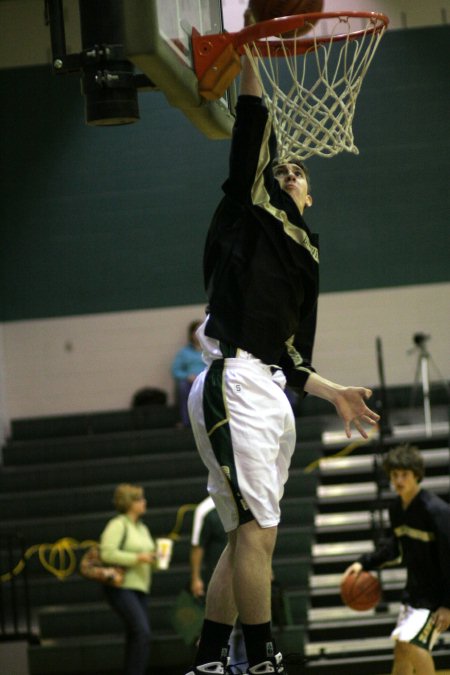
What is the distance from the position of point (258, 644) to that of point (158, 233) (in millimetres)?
10504

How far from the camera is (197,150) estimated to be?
13766 mm

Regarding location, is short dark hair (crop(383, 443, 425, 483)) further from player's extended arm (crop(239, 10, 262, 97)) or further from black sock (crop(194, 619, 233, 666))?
player's extended arm (crop(239, 10, 262, 97))

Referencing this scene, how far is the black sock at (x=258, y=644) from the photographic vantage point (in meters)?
3.56

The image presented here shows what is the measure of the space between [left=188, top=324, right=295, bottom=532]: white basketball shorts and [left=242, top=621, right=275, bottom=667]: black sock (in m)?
0.33

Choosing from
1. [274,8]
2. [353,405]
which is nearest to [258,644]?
[353,405]

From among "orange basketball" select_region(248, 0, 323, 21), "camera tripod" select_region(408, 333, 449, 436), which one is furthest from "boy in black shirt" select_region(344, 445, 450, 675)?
"camera tripod" select_region(408, 333, 449, 436)

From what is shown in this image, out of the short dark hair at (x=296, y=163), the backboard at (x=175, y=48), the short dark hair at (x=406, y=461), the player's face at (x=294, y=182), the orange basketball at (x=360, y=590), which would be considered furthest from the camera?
the orange basketball at (x=360, y=590)

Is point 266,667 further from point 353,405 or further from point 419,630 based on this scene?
point 419,630

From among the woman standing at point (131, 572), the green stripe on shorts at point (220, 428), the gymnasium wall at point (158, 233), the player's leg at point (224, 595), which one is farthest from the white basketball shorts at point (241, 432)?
the gymnasium wall at point (158, 233)

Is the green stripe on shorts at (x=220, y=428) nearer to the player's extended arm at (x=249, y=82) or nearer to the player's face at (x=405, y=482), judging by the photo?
the player's extended arm at (x=249, y=82)

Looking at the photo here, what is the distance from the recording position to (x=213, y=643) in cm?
369

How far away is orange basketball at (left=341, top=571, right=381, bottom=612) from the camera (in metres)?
7.01

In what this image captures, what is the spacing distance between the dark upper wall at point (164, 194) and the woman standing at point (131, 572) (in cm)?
503

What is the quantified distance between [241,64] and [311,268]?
0.79 meters
